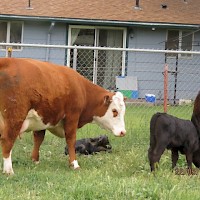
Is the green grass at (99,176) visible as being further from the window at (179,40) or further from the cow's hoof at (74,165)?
the window at (179,40)

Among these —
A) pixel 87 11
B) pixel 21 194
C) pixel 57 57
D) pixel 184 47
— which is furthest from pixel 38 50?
pixel 21 194

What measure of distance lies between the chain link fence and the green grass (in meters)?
1.16

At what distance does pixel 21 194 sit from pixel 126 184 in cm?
113

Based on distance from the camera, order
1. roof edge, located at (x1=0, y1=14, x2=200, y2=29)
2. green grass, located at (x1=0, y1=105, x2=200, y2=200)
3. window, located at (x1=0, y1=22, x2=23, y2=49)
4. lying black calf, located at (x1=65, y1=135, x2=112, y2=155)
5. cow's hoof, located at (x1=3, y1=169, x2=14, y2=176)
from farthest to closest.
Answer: window, located at (x1=0, y1=22, x2=23, y2=49), roof edge, located at (x1=0, y1=14, x2=200, y2=29), lying black calf, located at (x1=65, y1=135, x2=112, y2=155), cow's hoof, located at (x1=3, y1=169, x2=14, y2=176), green grass, located at (x1=0, y1=105, x2=200, y2=200)

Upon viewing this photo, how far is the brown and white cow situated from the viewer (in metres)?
7.35

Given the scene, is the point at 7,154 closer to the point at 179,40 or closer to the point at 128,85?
the point at 128,85

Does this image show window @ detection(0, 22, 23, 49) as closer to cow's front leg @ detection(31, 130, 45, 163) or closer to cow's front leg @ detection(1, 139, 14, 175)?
cow's front leg @ detection(31, 130, 45, 163)

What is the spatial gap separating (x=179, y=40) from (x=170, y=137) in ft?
50.7

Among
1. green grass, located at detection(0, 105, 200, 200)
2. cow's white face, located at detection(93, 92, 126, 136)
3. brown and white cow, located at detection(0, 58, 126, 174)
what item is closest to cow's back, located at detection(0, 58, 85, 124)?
brown and white cow, located at detection(0, 58, 126, 174)

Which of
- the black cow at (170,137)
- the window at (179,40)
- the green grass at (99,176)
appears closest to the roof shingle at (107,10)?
the window at (179,40)

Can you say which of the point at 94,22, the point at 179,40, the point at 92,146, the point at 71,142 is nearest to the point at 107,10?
the point at 94,22

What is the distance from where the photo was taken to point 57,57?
20.6 m

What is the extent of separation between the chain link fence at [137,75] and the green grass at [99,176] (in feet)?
3.80

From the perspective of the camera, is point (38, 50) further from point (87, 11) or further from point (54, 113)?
point (54, 113)
